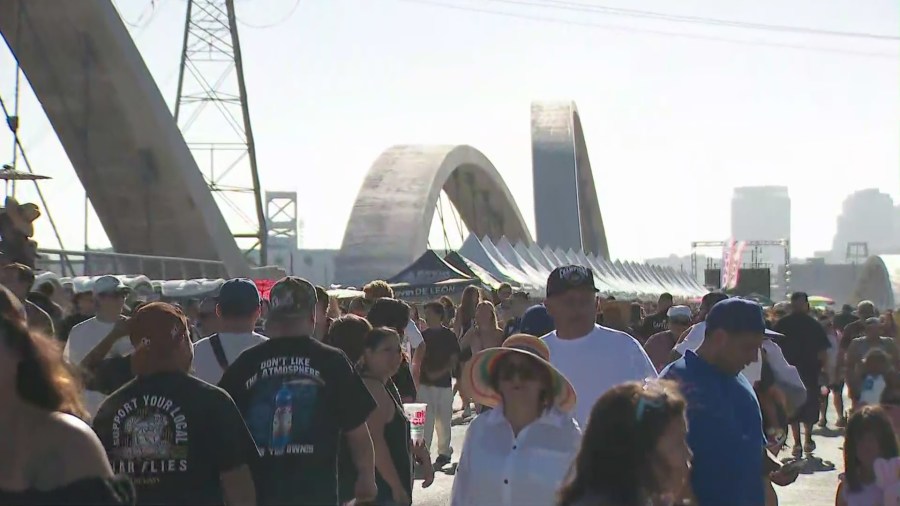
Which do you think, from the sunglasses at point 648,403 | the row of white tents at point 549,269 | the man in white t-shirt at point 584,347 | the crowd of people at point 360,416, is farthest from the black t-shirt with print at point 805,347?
Answer: the sunglasses at point 648,403

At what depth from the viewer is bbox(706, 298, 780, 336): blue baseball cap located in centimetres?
495

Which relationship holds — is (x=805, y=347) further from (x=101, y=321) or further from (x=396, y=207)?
(x=396, y=207)

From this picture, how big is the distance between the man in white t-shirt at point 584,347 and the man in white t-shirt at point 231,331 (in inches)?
53.7

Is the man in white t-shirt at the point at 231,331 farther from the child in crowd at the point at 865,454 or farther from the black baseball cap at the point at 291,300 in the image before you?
the child in crowd at the point at 865,454

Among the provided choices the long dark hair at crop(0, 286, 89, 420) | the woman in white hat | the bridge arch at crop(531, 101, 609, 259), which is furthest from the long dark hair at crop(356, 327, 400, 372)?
the bridge arch at crop(531, 101, 609, 259)

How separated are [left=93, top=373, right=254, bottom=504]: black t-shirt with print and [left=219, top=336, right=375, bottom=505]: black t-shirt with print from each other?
54cm

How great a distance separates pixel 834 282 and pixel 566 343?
12403cm

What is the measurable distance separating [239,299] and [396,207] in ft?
126

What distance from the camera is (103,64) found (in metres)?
26.5

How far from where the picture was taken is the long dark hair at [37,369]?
3.39m

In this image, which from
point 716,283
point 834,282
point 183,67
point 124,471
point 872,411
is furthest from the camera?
point 834,282

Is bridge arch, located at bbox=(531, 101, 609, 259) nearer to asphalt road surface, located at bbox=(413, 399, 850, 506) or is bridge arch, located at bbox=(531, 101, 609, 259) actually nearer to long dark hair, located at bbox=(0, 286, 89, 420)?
asphalt road surface, located at bbox=(413, 399, 850, 506)

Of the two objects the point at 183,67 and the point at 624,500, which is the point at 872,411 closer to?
the point at 624,500

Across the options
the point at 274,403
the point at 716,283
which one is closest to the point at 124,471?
the point at 274,403
